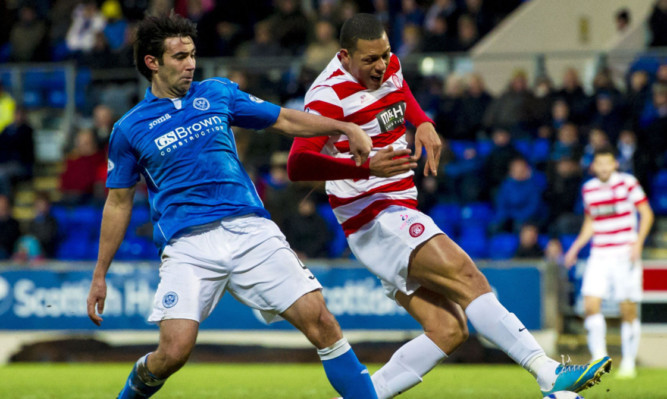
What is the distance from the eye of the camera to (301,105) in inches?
612

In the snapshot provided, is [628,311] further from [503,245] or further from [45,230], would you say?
[45,230]

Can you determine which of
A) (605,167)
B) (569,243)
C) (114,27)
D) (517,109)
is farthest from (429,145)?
A: (114,27)

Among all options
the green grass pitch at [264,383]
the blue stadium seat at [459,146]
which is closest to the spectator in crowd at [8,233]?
the green grass pitch at [264,383]

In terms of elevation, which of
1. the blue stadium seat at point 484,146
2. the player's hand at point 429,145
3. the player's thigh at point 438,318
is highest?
the player's hand at point 429,145

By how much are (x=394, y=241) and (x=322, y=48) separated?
10.6 meters

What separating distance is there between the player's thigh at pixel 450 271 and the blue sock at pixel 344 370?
2.14 ft

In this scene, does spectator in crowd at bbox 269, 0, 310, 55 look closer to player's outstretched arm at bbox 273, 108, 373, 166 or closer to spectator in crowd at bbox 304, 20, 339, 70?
spectator in crowd at bbox 304, 20, 339, 70

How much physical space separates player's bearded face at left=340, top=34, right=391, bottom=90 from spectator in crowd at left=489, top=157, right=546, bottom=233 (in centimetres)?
793

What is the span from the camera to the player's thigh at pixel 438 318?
618 centimetres

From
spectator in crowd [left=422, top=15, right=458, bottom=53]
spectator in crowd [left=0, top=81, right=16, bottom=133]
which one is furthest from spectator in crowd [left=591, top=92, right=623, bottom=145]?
spectator in crowd [left=0, top=81, right=16, bottom=133]

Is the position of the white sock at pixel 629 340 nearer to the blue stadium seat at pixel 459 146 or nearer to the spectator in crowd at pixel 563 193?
the spectator in crowd at pixel 563 193

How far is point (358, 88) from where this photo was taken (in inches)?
245

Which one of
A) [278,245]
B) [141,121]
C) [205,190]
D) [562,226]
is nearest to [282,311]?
[278,245]

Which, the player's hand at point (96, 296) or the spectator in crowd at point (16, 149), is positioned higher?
the player's hand at point (96, 296)
